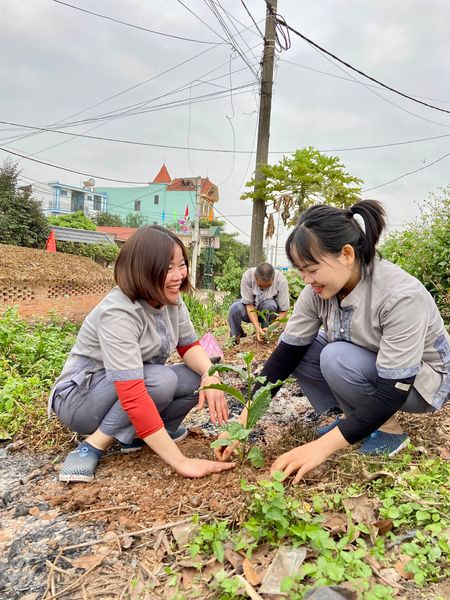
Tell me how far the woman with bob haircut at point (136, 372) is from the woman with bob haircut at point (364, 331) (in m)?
0.32

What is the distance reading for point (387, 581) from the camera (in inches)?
45.2

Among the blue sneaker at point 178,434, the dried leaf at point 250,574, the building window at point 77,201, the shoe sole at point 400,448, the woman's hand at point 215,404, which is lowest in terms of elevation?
the blue sneaker at point 178,434

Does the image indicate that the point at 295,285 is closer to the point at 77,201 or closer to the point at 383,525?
the point at 383,525

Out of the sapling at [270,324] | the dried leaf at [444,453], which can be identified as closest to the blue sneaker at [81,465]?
the dried leaf at [444,453]

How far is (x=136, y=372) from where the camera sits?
1.71 meters

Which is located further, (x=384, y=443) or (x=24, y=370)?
(x=24, y=370)

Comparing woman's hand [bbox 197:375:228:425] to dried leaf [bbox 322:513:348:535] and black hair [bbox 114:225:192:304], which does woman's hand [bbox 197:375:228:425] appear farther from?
dried leaf [bbox 322:513:348:535]

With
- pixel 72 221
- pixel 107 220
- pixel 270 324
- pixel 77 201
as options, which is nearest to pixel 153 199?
pixel 107 220

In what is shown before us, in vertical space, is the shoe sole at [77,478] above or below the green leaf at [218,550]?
below

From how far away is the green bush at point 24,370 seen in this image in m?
2.48

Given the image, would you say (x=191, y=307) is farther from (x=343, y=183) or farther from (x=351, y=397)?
(x=351, y=397)

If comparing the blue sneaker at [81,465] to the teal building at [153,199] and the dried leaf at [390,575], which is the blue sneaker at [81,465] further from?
the teal building at [153,199]

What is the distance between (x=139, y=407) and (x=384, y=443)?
0.99m

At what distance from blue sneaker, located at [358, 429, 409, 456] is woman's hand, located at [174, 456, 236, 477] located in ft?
1.87
